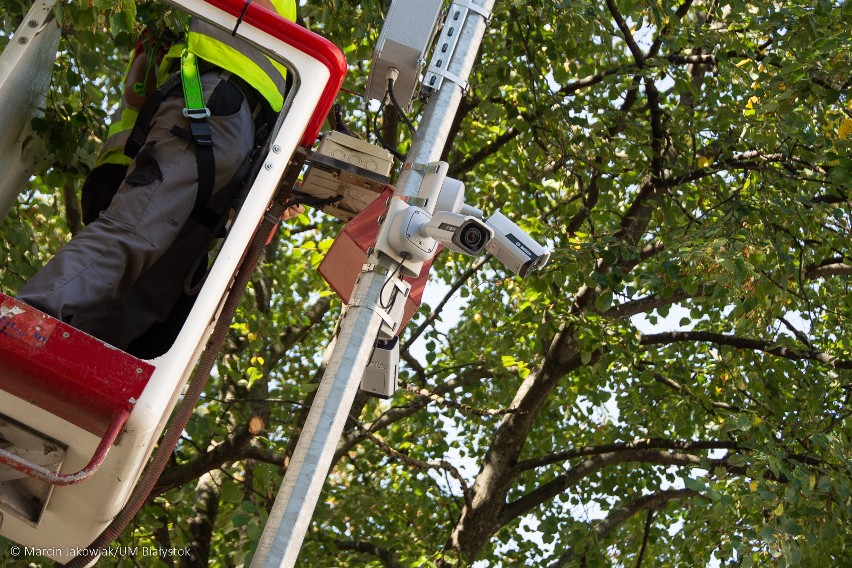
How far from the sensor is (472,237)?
153 inches

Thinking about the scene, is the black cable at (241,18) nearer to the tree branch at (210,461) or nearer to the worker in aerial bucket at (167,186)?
the worker in aerial bucket at (167,186)

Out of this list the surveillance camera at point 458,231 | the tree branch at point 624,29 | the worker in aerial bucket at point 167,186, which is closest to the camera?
the worker in aerial bucket at point 167,186

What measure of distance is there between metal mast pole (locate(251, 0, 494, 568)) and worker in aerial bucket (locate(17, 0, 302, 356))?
0.59 m

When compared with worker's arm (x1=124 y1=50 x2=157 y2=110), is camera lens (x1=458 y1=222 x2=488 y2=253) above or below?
below

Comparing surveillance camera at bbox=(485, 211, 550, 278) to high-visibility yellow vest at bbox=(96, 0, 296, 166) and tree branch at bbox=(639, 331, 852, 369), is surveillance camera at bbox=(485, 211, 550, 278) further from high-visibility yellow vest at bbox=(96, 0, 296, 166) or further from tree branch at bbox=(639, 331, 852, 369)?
tree branch at bbox=(639, 331, 852, 369)

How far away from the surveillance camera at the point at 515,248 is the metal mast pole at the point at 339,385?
12.3 inches

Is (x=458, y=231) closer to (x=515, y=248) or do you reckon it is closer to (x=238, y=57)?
(x=515, y=248)

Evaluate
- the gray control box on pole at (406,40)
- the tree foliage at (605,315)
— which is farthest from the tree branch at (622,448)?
the gray control box on pole at (406,40)

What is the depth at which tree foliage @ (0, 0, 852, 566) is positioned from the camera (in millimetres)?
7020

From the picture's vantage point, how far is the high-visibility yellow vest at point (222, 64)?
4.10 metres

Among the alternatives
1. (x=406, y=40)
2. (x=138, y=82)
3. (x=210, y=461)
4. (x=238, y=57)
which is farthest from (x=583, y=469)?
(x=238, y=57)

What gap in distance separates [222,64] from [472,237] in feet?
3.50

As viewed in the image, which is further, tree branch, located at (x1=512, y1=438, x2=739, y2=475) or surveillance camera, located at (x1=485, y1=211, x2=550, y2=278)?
tree branch, located at (x1=512, y1=438, x2=739, y2=475)

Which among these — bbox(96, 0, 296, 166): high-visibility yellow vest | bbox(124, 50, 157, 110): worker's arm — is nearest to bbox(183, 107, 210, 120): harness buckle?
bbox(96, 0, 296, 166): high-visibility yellow vest
